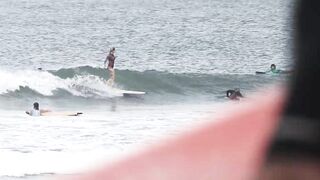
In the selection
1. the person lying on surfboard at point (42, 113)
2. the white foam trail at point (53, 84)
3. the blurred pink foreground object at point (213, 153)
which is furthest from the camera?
the white foam trail at point (53, 84)

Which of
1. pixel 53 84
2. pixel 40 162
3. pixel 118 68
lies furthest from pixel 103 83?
pixel 40 162

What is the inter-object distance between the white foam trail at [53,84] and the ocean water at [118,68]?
0.09ft

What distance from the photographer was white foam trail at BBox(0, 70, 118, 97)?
60.8ft

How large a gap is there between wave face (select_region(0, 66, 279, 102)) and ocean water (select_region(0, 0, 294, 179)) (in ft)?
0.09

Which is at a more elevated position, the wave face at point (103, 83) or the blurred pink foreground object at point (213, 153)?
the blurred pink foreground object at point (213, 153)

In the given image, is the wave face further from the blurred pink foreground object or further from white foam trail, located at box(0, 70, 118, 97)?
the blurred pink foreground object

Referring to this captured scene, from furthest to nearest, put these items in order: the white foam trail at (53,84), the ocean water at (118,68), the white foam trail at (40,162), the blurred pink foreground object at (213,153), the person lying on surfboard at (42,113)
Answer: the white foam trail at (53,84)
the person lying on surfboard at (42,113)
the ocean water at (118,68)
the white foam trail at (40,162)
the blurred pink foreground object at (213,153)

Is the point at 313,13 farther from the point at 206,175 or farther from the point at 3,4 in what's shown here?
the point at 3,4

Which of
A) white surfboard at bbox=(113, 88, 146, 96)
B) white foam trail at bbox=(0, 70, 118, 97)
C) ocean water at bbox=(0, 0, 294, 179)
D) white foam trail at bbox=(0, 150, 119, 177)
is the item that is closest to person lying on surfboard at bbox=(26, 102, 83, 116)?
ocean water at bbox=(0, 0, 294, 179)

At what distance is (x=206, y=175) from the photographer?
44 centimetres

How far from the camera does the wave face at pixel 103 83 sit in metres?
18.6

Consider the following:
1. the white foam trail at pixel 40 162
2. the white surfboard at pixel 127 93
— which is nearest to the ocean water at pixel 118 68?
the white foam trail at pixel 40 162

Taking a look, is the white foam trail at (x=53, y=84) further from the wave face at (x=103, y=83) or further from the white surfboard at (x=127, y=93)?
the white surfboard at (x=127, y=93)

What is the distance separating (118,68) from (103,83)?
4.70 m
